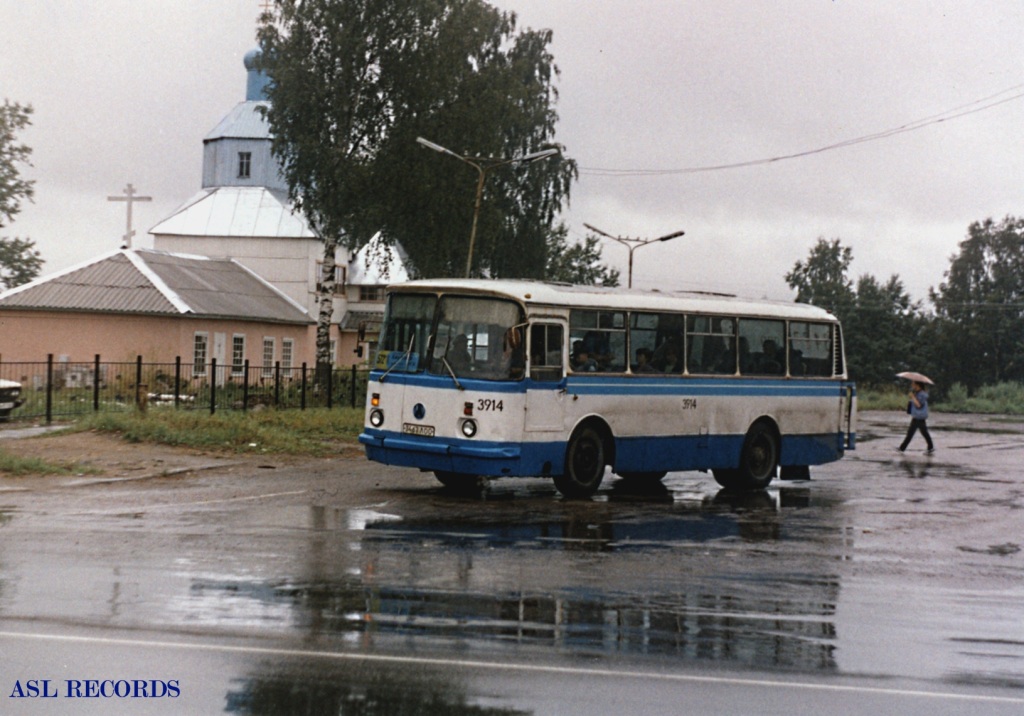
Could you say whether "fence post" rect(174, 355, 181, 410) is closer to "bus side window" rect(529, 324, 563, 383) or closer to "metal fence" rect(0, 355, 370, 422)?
"metal fence" rect(0, 355, 370, 422)

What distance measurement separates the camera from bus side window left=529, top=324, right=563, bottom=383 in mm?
17859

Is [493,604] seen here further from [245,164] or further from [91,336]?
[245,164]

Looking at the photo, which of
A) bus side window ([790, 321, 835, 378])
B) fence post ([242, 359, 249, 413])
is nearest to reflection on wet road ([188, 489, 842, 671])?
bus side window ([790, 321, 835, 378])

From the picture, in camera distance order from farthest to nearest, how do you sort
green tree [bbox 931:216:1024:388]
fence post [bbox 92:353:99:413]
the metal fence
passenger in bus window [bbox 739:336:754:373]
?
green tree [bbox 931:216:1024:388] → fence post [bbox 92:353:99:413] → the metal fence → passenger in bus window [bbox 739:336:754:373]

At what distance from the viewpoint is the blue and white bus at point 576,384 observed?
17625 mm

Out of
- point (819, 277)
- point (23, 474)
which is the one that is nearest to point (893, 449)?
point (23, 474)

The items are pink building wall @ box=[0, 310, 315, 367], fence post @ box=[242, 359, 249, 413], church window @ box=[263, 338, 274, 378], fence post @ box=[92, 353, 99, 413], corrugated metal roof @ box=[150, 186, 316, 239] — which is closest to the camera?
fence post @ box=[92, 353, 99, 413]

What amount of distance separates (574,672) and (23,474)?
1403 cm

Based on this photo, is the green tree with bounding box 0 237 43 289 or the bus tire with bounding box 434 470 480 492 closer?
the bus tire with bounding box 434 470 480 492

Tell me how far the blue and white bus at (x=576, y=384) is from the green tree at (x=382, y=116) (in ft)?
75.5

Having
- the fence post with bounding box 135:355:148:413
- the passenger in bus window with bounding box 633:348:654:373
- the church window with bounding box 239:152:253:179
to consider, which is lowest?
the fence post with bounding box 135:355:148:413

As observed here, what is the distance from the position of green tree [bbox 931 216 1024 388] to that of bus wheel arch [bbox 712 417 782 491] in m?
89.5

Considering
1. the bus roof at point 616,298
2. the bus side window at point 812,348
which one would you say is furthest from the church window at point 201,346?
the bus roof at point 616,298

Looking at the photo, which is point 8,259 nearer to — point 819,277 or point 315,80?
point 315,80
